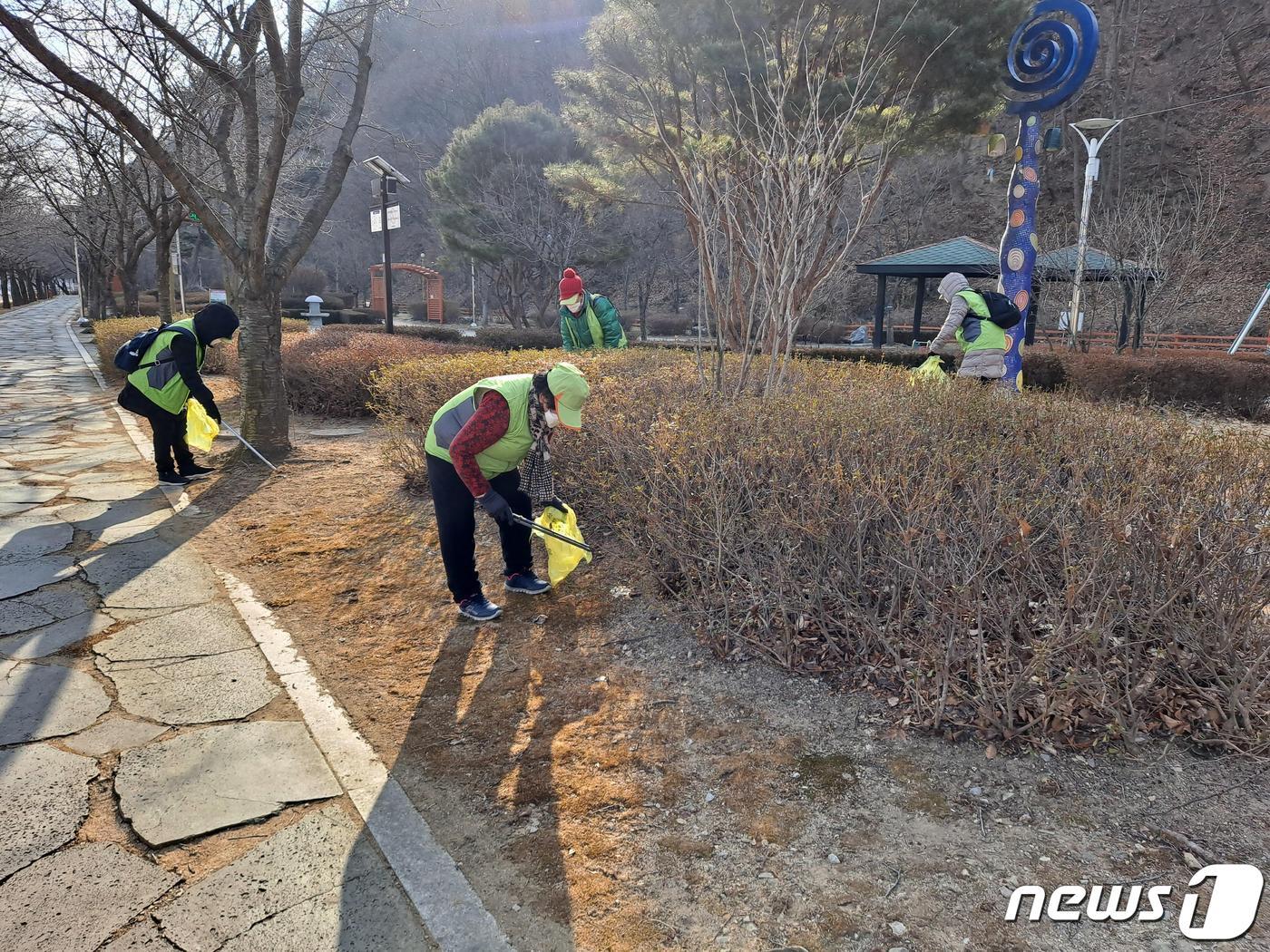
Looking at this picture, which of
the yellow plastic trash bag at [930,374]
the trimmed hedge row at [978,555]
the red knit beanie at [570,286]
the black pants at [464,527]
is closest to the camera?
the trimmed hedge row at [978,555]

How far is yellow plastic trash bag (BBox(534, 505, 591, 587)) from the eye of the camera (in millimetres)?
3545

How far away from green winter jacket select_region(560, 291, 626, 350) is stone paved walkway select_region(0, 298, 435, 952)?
487 cm

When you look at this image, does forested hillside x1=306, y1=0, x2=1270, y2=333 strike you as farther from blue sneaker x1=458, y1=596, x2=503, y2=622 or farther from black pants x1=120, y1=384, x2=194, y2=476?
black pants x1=120, y1=384, x2=194, y2=476

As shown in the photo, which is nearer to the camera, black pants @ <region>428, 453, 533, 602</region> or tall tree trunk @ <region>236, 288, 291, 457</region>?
black pants @ <region>428, 453, 533, 602</region>

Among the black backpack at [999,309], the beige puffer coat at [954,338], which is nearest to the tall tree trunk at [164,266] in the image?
the beige puffer coat at [954,338]

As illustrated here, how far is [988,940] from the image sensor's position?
5.84ft

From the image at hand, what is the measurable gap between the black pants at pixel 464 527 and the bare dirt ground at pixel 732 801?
11.6 inches

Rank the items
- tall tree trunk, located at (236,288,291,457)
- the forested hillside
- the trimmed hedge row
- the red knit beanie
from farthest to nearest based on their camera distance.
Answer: the forested hillside → the red knit beanie → tall tree trunk, located at (236,288,291,457) → the trimmed hedge row

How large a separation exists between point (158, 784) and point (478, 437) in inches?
65.4

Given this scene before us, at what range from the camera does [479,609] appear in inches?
144

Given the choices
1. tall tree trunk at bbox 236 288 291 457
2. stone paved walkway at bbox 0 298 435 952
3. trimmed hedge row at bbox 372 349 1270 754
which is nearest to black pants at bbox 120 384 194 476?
tall tree trunk at bbox 236 288 291 457

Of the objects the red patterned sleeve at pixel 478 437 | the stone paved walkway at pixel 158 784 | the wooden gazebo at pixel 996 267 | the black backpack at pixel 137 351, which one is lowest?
the stone paved walkway at pixel 158 784

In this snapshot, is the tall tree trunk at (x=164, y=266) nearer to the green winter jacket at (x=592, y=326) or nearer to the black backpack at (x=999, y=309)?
the green winter jacket at (x=592, y=326)

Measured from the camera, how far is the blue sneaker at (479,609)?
3.65 metres
